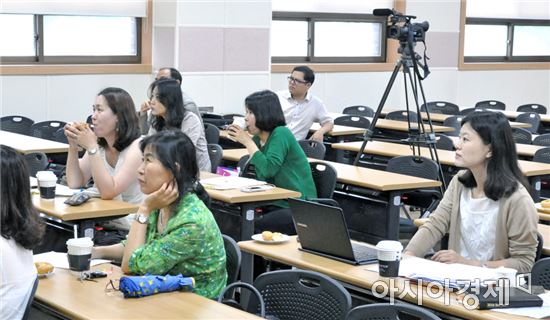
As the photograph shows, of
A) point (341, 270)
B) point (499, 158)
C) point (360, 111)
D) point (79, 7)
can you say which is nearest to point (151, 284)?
point (341, 270)

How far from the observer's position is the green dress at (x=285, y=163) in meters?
5.17

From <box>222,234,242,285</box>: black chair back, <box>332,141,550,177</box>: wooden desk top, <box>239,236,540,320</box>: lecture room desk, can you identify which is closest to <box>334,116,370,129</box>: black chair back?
<box>332,141,550,177</box>: wooden desk top

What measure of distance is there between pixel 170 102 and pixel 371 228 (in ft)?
4.72

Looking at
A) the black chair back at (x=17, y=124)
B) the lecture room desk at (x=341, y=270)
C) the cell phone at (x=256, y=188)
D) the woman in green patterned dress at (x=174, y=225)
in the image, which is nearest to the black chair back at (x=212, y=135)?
the black chair back at (x=17, y=124)

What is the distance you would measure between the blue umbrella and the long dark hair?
12.5 inches

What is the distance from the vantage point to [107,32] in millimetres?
9023

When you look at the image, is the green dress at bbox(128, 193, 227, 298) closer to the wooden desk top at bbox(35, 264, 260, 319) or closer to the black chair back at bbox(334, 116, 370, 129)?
the wooden desk top at bbox(35, 264, 260, 319)

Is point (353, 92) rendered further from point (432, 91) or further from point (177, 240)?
point (177, 240)

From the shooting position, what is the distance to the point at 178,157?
3248mm

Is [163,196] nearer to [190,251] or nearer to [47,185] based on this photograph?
[190,251]

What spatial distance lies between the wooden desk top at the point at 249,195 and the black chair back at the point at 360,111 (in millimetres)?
4968

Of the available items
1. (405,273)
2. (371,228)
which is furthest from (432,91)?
(405,273)

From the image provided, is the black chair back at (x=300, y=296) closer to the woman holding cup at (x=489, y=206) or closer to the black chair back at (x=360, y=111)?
the woman holding cup at (x=489, y=206)

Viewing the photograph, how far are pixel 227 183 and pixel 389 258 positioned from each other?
2.03 meters
